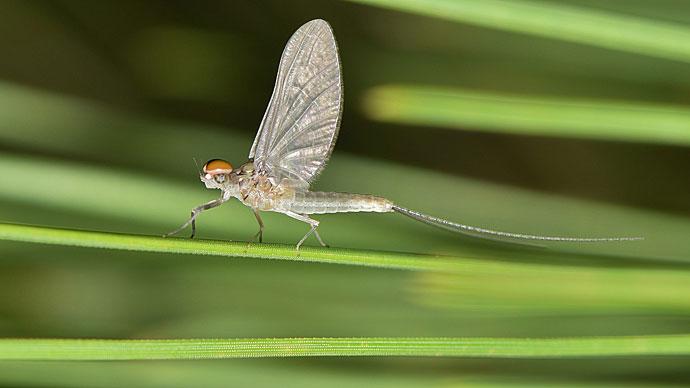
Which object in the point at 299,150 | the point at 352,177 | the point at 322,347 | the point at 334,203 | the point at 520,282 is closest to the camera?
the point at 322,347

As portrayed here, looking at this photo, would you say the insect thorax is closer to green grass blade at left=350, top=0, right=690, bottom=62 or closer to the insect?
the insect

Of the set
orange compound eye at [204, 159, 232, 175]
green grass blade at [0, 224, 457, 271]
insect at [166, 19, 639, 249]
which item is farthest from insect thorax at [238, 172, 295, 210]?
green grass blade at [0, 224, 457, 271]

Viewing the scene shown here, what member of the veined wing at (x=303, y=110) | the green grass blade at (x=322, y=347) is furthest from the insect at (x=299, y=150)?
the green grass blade at (x=322, y=347)

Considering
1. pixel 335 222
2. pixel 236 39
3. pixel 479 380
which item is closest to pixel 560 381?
pixel 479 380

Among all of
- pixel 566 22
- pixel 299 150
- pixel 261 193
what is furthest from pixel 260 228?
pixel 566 22

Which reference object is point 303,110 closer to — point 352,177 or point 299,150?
point 299,150

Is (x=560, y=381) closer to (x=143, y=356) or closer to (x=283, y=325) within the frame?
(x=283, y=325)

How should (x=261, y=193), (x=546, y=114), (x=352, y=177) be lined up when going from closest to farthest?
(x=546, y=114) → (x=261, y=193) → (x=352, y=177)
